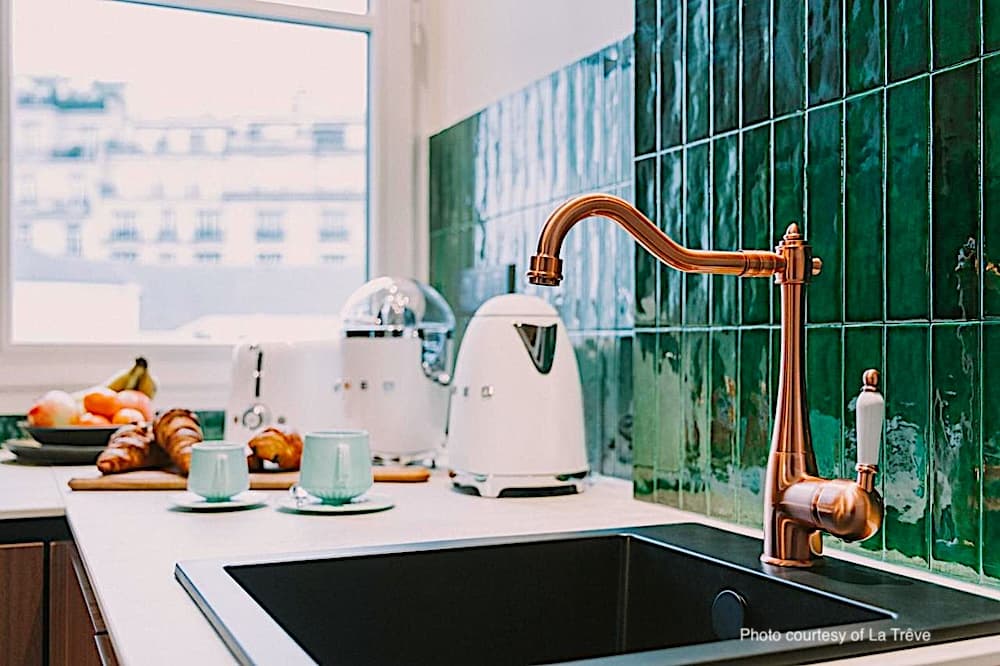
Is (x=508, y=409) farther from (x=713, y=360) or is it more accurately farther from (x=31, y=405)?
(x=31, y=405)

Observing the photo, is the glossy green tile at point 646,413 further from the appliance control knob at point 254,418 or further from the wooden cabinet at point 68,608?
the appliance control knob at point 254,418

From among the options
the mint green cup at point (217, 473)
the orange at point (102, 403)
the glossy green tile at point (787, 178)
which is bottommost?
the mint green cup at point (217, 473)

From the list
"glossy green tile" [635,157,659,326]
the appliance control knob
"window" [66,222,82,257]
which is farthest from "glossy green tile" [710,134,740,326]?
"window" [66,222,82,257]

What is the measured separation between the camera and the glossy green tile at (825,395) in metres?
1.16

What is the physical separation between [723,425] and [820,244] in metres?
0.27

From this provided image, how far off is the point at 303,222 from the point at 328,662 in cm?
165

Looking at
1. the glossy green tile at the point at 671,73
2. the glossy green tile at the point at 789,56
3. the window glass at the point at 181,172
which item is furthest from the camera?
the window glass at the point at 181,172

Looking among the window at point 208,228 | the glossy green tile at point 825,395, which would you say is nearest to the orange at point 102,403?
the window at point 208,228

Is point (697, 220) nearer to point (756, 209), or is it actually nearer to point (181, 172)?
point (756, 209)

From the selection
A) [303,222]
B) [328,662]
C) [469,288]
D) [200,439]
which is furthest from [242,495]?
[303,222]

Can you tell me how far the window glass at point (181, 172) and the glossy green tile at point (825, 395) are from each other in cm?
161

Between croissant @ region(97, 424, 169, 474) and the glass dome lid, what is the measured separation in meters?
0.40

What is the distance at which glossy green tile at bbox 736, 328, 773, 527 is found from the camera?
1286mm

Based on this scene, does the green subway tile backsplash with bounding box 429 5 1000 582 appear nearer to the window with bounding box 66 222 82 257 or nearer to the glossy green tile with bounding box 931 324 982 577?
the glossy green tile with bounding box 931 324 982 577
